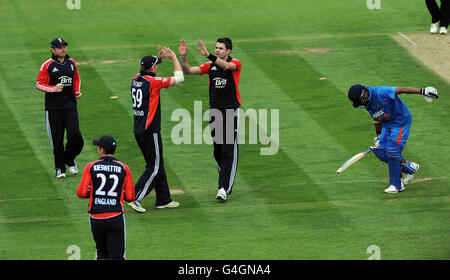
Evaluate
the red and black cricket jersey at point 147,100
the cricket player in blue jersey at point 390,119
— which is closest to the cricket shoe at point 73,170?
the red and black cricket jersey at point 147,100

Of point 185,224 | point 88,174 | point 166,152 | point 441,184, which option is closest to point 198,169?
point 166,152

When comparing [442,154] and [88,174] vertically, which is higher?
[88,174]

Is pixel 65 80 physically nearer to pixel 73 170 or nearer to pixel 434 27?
pixel 73 170

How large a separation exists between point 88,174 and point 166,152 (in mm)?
6298

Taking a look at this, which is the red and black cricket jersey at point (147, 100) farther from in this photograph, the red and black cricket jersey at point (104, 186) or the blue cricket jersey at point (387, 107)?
the blue cricket jersey at point (387, 107)

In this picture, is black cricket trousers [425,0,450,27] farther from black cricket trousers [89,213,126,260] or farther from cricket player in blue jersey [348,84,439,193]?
black cricket trousers [89,213,126,260]

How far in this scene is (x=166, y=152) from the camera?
1728 cm

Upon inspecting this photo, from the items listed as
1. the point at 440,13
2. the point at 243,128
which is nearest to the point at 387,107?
the point at 243,128

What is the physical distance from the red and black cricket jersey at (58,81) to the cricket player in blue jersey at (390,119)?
15.6 ft

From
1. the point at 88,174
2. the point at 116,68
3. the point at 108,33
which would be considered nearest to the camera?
the point at 88,174

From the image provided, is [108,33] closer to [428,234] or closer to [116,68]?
[116,68]

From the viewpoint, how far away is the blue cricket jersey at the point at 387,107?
14.4 m

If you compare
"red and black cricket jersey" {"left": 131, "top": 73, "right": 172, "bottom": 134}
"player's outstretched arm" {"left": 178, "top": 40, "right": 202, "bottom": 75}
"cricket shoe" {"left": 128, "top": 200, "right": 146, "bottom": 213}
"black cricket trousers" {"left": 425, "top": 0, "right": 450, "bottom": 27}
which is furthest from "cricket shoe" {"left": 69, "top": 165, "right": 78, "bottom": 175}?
"black cricket trousers" {"left": 425, "top": 0, "right": 450, "bottom": 27}

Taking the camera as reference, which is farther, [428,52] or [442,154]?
[428,52]
